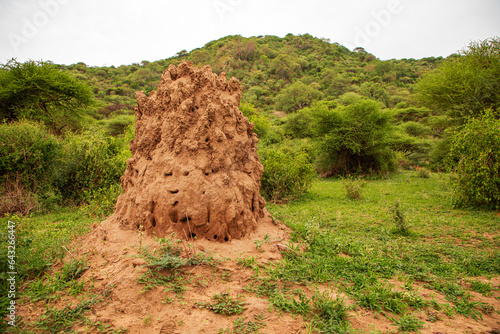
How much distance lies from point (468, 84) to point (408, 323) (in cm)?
1510

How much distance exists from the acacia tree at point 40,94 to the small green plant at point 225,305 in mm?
14571

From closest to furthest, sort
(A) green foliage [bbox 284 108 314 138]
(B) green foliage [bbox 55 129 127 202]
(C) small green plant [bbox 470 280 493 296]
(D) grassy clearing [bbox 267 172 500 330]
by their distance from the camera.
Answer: (D) grassy clearing [bbox 267 172 500 330], (C) small green plant [bbox 470 280 493 296], (B) green foliage [bbox 55 129 127 202], (A) green foliage [bbox 284 108 314 138]

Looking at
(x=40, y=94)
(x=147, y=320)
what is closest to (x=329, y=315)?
(x=147, y=320)

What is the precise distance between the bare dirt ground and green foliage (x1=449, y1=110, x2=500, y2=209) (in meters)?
5.36

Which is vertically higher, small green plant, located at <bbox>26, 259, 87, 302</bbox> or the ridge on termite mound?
the ridge on termite mound

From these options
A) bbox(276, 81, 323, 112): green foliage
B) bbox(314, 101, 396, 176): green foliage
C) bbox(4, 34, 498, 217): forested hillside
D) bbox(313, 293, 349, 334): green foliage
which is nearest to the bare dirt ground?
bbox(313, 293, 349, 334): green foliage

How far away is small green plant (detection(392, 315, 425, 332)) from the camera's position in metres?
2.53

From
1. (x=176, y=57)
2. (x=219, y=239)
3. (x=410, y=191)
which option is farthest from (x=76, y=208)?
(x=176, y=57)

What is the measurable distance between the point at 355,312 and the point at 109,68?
6948cm

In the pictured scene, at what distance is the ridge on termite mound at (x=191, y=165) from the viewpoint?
376 centimetres

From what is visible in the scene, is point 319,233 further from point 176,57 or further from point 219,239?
point 176,57

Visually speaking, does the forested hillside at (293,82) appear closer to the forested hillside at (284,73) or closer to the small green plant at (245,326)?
the forested hillside at (284,73)

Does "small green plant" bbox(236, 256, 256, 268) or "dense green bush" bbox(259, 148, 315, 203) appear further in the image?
"dense green bush" bbox(259, 148, 315, 203)

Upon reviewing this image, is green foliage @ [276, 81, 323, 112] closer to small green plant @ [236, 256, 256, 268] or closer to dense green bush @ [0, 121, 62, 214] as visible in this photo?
dense green bush @ [0, 121, 62, 214]
